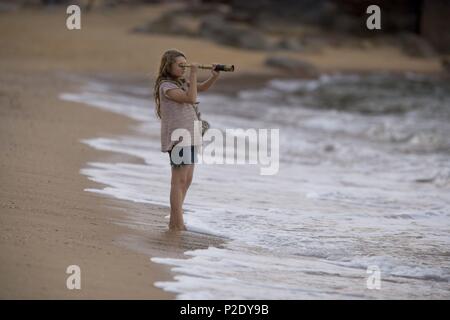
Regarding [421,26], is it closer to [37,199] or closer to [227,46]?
[227,46]

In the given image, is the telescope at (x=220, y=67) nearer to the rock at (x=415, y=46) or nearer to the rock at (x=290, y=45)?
the rock at (x=290, y=45)

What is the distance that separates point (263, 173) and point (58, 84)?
820 centimetres

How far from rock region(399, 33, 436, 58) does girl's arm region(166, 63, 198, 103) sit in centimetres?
2853

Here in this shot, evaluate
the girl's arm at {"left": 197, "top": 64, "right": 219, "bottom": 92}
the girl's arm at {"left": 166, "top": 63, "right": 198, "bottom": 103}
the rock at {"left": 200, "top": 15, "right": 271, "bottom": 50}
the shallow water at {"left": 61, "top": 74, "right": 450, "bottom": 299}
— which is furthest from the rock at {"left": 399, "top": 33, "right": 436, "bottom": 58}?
the girl's arm at {"left": 166, "top": 63, "right": 198, "bottom": 103}

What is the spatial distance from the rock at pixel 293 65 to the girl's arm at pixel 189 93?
21901mm

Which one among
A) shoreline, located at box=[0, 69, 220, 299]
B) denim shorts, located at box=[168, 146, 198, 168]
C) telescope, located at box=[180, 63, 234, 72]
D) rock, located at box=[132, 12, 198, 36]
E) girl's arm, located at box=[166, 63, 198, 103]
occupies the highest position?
rock, located at box=[132, 12, 198, 36]

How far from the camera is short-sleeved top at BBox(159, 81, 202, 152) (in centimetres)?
682

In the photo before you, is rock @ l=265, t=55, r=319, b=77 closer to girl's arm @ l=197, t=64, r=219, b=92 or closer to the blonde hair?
girl's arm @ l=197, t=64, r=219, b=92

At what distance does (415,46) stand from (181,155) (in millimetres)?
29062

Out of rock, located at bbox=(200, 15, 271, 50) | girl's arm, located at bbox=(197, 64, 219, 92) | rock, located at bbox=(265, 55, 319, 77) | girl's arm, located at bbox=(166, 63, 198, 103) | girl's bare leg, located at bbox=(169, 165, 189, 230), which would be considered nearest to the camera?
girl's arm, located at bbox=(166, 63, 198, 103)

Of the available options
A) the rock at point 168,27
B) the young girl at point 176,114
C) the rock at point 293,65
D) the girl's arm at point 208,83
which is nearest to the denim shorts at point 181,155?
the young girl at point 176,114

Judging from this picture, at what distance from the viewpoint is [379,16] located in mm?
37219

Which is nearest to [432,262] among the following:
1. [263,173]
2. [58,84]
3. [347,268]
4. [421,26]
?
[347,268]

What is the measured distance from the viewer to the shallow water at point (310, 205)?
591cm
